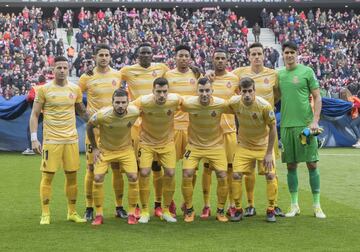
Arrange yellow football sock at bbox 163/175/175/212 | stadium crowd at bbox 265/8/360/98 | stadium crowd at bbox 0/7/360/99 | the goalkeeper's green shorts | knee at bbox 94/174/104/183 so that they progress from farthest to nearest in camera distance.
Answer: stadium crowd at bbox 265/8/360/98 < stadium crowd at bbox 0/7/360/99 < the goalkeeper's green shorts < yellow football sock at bbox 163/175/175/212 < knee at bbox 94/174/104/183

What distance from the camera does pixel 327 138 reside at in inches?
874

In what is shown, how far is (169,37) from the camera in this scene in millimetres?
40531

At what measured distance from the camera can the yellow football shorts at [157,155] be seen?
9773 mm

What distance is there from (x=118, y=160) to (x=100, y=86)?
1.10 metres

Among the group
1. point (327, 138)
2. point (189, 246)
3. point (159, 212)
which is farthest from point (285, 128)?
point (327, 138)

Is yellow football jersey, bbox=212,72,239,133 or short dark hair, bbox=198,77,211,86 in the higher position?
short dark hair, bbox=198,77,211,86

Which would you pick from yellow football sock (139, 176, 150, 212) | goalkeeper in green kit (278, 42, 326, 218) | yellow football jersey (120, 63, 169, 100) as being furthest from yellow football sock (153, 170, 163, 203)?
goalkeeper in green kit (278, 42, 326, 218)

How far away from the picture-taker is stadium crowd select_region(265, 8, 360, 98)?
3719cm

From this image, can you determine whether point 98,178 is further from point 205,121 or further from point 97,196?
point 205,121

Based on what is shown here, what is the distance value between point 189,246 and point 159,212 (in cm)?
211

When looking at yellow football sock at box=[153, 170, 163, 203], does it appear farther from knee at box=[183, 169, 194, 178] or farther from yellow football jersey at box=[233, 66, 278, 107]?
yellow football jersey at box=[233, 66, 278, 107]

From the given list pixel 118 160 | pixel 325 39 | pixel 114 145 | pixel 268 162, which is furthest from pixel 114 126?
pixel 325 39

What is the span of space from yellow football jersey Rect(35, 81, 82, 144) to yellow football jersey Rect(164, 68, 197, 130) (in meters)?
1.38

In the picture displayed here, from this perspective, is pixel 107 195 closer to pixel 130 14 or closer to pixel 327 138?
pixel 327 138
